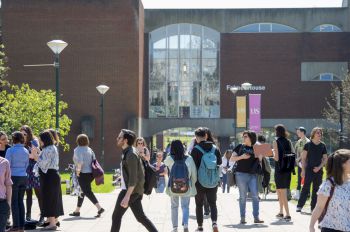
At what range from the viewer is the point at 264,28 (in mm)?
55500

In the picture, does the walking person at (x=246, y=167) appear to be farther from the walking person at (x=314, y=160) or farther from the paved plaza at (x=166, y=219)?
the walking person at (x=314, y=160)

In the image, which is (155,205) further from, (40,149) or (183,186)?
(183,186)

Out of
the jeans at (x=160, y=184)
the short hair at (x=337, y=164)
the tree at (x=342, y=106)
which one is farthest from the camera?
the tree at (x=342, y=106)

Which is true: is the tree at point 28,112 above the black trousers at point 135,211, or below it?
above

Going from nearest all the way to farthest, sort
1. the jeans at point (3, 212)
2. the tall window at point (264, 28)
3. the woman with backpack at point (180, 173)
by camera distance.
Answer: the jeans at point (3, 212) < the woman with backpack at point (180, 173) < the tall window at point (264, 28)

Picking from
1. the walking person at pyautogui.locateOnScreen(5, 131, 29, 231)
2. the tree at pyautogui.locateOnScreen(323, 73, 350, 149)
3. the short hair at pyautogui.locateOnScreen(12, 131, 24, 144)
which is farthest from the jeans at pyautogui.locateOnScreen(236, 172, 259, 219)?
the tree at pyautogui.locateOnScreen(323, 73, 350, 149)

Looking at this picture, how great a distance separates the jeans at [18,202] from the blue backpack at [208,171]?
2949mm

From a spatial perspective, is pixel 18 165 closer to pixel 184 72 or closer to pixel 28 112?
pixel 28 112

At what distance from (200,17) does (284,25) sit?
20.8ft

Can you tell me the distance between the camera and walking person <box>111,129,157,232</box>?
1016 cm

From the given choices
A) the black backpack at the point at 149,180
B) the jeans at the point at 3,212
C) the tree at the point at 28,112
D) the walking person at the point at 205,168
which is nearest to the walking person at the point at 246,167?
the walking person at the point at 205,168

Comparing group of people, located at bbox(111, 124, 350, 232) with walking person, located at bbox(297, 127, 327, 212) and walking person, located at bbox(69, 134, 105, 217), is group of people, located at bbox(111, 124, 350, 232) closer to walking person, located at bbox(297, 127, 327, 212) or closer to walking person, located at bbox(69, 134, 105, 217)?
walking person, located at bbox(297, 127, 327, 212)

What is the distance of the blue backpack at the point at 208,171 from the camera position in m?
12.2

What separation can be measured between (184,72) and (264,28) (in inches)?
270
